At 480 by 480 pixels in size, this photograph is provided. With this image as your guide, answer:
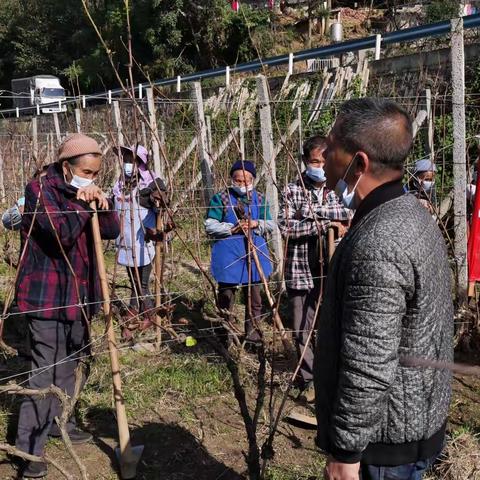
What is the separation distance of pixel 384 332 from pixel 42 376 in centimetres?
204

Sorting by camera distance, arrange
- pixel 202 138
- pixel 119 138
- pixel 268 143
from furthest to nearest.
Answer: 1. pixel 202 138
2. pixel 119 138
3. pixel 268 143

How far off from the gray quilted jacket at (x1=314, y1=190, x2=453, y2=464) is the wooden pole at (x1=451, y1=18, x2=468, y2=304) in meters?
2.52

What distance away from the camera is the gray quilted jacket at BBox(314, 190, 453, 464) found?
1501mm

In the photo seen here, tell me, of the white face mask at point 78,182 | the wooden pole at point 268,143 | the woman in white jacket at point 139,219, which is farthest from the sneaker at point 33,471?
the wooden pole at point 268,143

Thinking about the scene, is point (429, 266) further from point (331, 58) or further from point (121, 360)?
point (331, 58)

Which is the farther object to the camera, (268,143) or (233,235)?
(268,143)

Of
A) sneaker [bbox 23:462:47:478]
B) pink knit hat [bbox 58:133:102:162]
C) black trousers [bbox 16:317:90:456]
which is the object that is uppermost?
pink knit hat [bbox 58:133:102:162]

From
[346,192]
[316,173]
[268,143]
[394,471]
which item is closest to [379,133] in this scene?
[346,192]

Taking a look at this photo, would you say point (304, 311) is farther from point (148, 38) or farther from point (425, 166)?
point (148, 38)

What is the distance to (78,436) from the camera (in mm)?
3326

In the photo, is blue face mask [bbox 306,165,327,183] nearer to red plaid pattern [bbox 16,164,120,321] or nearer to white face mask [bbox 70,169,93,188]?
red plaid pattern [bbox 16,164,120,321]

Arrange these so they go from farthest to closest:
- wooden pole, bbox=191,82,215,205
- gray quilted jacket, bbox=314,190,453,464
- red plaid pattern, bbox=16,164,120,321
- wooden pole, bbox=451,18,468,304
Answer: wooden pole, bbox=191,82,215,205, wooden pole, bbox=451,18,468,304, red plaid pattern, bbox=16,164,120,321, gray quilted jacket, bbox=314,190,453,464

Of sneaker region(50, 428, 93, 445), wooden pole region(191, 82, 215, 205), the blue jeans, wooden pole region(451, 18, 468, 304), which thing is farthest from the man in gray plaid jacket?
wooden pole region(191, 82, 215, 205)

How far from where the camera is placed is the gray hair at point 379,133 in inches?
62.7
